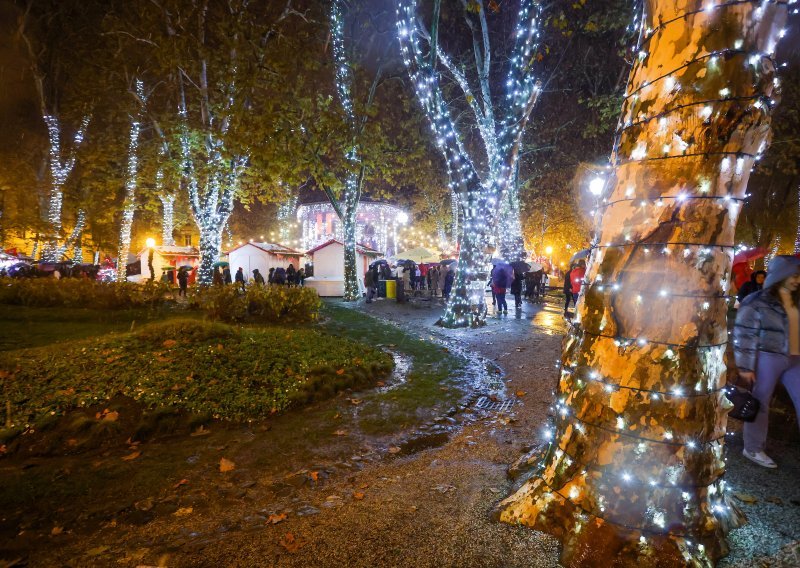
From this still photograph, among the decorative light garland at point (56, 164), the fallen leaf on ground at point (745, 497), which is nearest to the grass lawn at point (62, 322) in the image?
the fallen leaf on ground at point (745, 497)

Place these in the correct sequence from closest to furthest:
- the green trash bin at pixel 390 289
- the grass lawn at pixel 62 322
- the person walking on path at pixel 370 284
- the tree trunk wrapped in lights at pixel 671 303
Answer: the tree trunk wrapped in lights at pixel 671 303 < the grass lawn at pixel 62 322 < the person walking on path at pixel 370 284 < the green trash bin at pixel 390 289

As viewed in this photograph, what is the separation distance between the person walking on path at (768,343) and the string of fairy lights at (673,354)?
144 cm

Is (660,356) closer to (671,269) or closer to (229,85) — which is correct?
(671,269)

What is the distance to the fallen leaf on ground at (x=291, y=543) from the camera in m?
2.37

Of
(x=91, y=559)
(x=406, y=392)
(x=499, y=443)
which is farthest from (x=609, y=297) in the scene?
(x=406, y=392)

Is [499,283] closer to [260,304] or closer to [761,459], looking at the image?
[260,304]

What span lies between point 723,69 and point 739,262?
843 cm

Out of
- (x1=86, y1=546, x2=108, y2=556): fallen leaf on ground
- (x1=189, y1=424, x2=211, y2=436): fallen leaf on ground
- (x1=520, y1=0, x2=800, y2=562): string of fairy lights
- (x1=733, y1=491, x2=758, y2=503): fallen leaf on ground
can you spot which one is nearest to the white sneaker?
(x1=733, y1=491, x2=758, y2=503): fallen leaf on ground

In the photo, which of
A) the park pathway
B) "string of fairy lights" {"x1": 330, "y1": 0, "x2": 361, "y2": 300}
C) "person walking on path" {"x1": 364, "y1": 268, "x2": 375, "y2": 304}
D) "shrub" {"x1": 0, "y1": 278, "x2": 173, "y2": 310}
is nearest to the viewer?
the park pathway

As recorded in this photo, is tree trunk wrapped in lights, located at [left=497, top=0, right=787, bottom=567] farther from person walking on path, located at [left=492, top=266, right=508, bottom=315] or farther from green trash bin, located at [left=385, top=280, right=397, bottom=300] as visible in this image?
green trash bin, located at [left=385, top=280, right=397, bottom=300]

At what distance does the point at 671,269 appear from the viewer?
2.17 meters

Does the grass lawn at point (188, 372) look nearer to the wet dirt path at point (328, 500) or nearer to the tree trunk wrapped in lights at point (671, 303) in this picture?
the wet dirt path at point (328, 500)

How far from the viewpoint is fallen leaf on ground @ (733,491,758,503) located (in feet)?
9.05

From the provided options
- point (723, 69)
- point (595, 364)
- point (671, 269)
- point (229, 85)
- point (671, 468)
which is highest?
point (229, 85)
